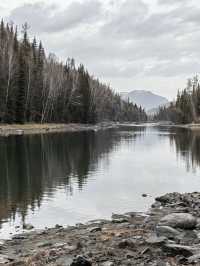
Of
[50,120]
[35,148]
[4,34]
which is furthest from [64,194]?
[4,34]

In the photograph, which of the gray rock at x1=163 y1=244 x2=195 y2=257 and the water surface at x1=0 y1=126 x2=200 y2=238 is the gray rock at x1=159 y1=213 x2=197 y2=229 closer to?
the gray rock at x1=163 y1=244 x2=195 y2=257

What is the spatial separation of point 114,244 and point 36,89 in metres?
107

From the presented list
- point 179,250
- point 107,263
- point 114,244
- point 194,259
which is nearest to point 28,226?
point 114,244

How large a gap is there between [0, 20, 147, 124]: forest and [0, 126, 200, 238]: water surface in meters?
49.7

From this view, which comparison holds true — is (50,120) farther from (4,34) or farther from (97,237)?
(97,237)

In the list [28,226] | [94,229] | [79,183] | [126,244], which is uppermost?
[126,244]

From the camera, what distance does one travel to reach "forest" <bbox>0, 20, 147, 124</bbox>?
106 meters

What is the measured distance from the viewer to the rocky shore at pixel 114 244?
41.3ft

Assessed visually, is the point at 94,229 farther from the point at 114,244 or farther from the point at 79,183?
the point at 79,183

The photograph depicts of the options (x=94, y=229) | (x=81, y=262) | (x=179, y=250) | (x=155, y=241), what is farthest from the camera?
(x=94, y=229)

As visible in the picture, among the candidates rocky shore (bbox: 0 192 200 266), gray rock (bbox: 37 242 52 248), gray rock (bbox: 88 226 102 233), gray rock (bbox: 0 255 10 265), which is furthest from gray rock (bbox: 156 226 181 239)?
gray rock (bbox: 0 255 10 265)

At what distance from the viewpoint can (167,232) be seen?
15758 mm

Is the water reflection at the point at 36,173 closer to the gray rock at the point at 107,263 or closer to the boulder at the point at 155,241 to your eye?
the boulder at the point at 155,241

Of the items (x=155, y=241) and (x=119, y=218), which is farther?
(x=119, y=218)
